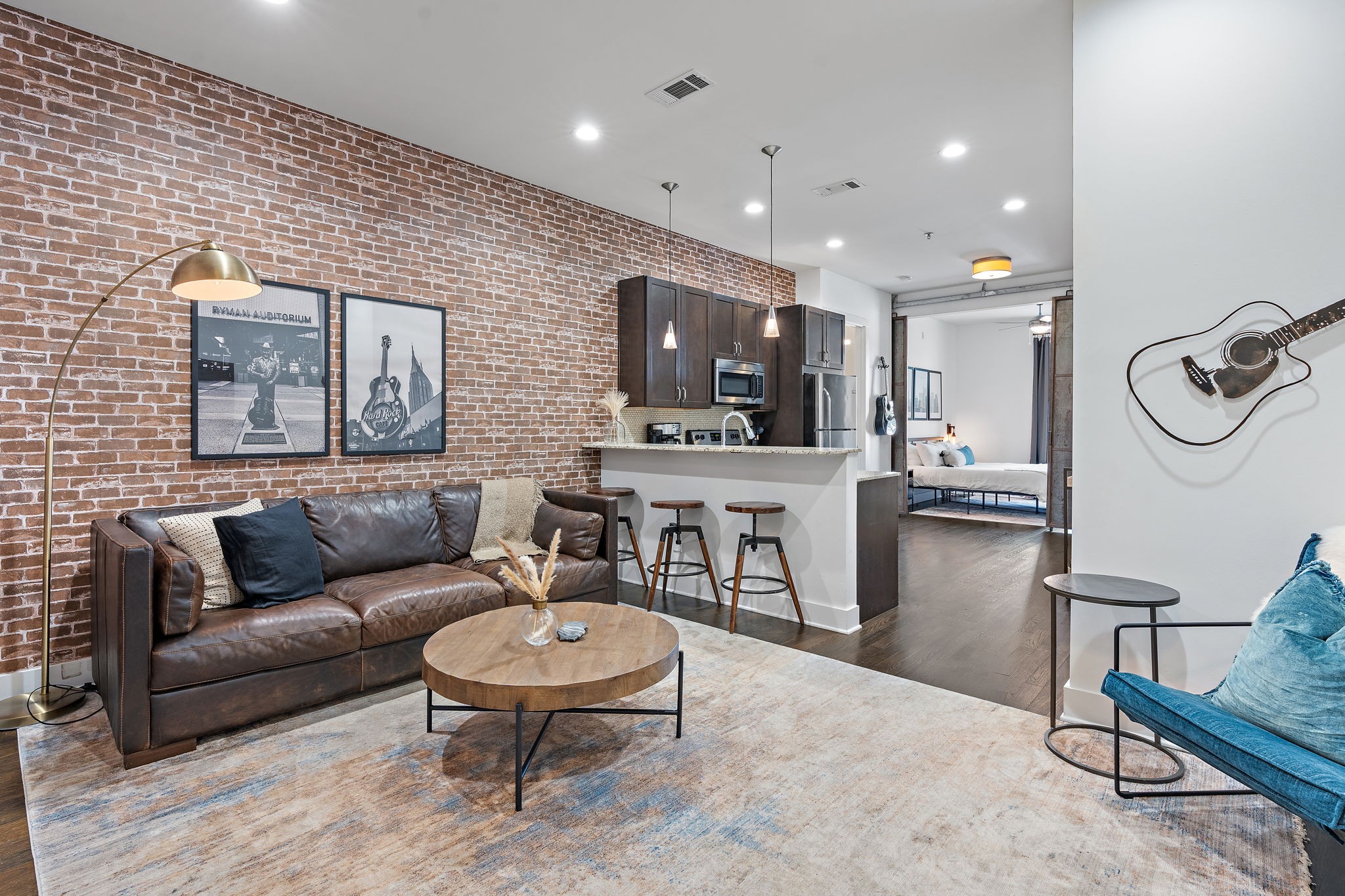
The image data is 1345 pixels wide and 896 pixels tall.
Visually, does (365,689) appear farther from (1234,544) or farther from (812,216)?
(812,216)

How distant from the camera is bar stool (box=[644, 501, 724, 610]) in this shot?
14.5 ft

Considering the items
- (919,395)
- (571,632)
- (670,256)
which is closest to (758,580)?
(571,632)

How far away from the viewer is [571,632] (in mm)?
2449

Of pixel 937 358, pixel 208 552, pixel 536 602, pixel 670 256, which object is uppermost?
pixel 670 256

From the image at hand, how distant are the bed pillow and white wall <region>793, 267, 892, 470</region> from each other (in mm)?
1059

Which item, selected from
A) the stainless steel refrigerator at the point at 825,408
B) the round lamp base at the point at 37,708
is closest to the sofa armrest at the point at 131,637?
the round lamp base at the point at 37,708

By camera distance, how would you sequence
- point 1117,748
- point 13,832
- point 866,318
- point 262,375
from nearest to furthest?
point 13,832 < point 1117,748 < point 262,375 < point 866,318

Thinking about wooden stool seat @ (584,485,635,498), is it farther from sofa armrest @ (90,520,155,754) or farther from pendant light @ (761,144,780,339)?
sofa armrest @ (90,520,155,754)

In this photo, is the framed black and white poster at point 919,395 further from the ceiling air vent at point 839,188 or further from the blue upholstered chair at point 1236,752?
the blue upholstered chair at point 1236,752

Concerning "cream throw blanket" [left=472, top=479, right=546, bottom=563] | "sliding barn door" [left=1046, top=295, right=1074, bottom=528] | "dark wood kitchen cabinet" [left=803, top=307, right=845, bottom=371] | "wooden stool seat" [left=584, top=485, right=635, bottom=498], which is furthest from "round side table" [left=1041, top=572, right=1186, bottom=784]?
"sliding barn door" [left=1046, top=295, right=1074, bottom=528]

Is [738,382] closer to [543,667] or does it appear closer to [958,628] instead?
[958,628]

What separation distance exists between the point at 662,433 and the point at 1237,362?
4.16m

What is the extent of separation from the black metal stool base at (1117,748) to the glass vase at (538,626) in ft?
6.33

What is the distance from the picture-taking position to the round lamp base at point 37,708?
2.68m
